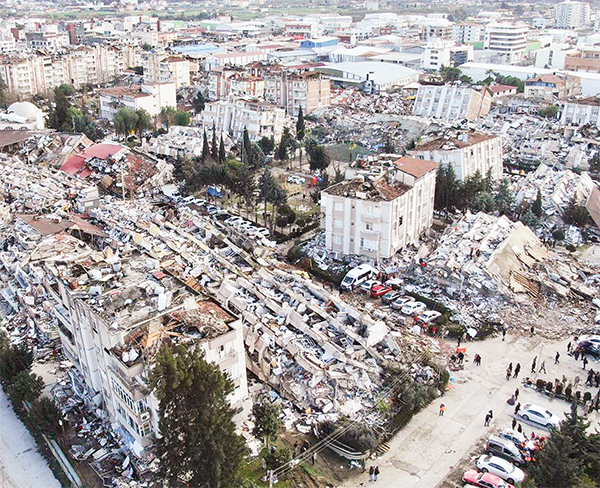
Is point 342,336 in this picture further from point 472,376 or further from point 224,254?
point 224,254

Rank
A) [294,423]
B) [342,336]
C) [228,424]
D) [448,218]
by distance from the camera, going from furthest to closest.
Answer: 1. [448,218]
2. [342,336]
3. [294,423]
4. [228,424]

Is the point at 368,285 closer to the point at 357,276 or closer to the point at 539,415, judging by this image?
the point at 357,276

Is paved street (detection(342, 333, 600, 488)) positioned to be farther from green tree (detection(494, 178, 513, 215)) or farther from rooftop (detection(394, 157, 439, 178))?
green tree (detection(494, 178, 513, 215))

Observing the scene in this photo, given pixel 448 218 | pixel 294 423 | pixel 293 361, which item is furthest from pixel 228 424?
pixel 448 218

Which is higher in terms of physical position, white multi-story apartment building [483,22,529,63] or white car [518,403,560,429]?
white multi-story apartment building [483,22,529,63]

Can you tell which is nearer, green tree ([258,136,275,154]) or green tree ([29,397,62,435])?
green tree ([29,397,62,435])

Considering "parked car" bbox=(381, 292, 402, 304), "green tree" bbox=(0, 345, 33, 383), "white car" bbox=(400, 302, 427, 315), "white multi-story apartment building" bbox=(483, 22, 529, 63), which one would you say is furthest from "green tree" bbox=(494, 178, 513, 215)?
"white multi-story apartment building" bbox=(483, 22, 529, 63)

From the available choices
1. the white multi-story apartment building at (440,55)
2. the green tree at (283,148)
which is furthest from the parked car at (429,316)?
the white multi-story apartment building at (440,55)
